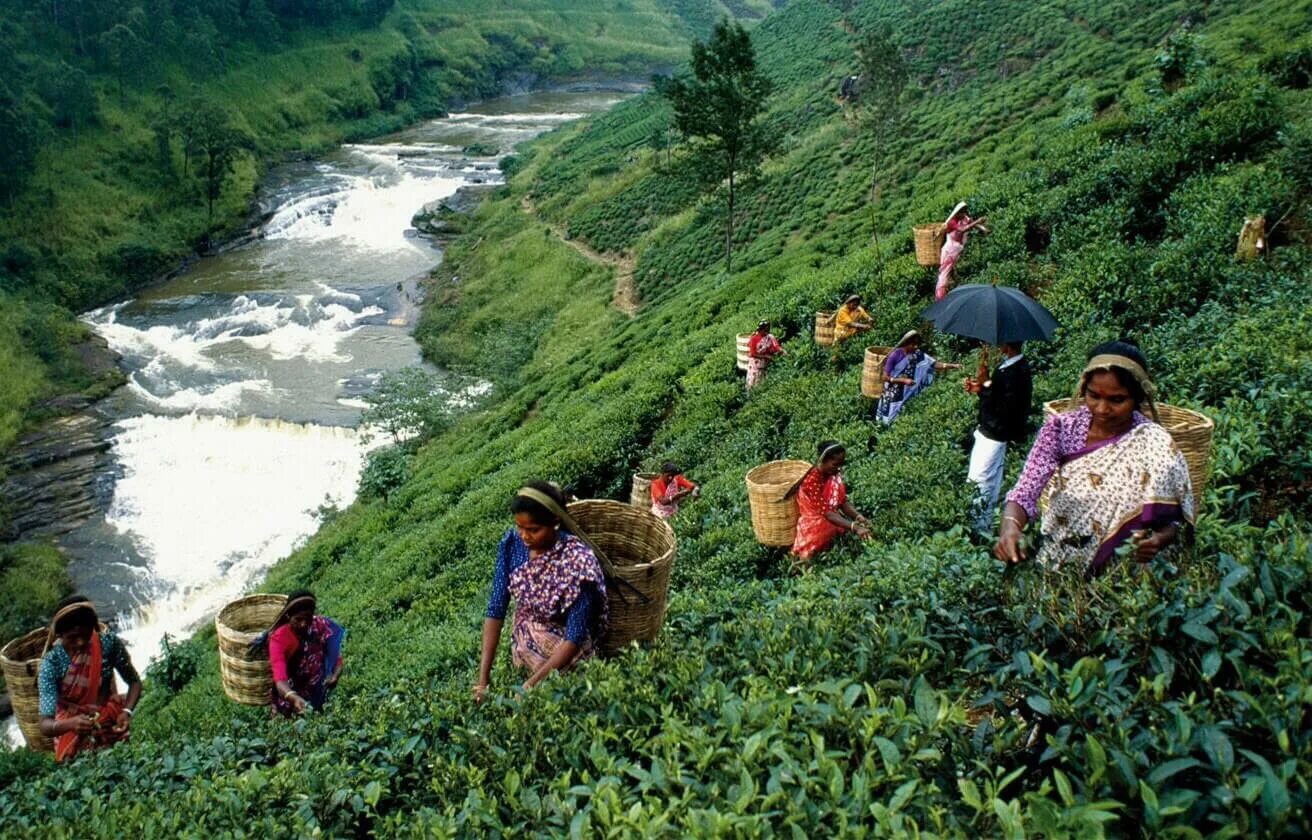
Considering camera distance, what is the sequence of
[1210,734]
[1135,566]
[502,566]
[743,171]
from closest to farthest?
[1210,734] → [1135,566] → [502,566] → [743,171]

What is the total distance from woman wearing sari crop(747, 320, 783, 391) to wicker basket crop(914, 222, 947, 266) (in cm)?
268

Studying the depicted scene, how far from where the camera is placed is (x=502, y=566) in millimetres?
4953

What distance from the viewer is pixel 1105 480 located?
4227 mm

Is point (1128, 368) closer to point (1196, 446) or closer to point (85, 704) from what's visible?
point (1196, 446)

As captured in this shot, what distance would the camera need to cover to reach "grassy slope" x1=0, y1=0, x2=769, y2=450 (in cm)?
4125

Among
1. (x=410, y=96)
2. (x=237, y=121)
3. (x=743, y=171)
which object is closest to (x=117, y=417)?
(x=743, y=171)

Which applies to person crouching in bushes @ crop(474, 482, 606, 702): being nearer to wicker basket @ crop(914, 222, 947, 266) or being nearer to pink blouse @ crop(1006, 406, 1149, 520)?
pink blouse @ crop(1006, 406, 1149, 520)

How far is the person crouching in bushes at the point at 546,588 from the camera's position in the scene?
457 centimetres

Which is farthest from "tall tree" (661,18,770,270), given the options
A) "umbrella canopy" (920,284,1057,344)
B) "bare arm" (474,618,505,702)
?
"bare arm" (474,618,505,702)

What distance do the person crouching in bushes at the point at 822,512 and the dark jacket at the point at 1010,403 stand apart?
3.94ft

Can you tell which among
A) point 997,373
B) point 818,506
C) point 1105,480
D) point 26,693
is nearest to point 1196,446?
point 997,373

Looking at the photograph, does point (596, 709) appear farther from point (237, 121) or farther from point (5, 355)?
point (237, 121)

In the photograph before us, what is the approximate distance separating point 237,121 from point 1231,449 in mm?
75577

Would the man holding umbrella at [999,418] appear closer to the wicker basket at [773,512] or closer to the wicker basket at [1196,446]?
the wicker basket at [1196,446]
